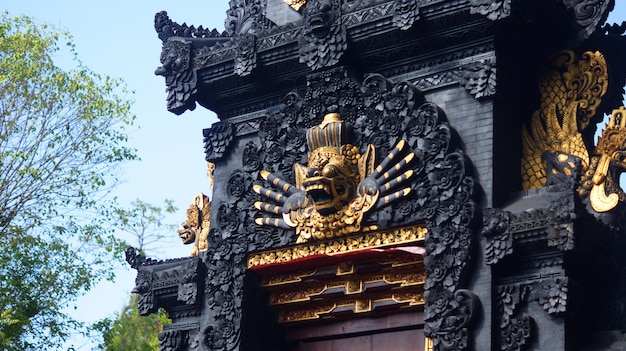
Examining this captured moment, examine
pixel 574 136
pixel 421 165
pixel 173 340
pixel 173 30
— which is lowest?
pixel 173 340

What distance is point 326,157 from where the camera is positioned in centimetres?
1599

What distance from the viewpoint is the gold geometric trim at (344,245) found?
1540 cm

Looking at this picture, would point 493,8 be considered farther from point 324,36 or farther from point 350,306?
point 350,306

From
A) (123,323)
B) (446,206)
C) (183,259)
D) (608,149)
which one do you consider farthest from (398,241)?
(123,323)

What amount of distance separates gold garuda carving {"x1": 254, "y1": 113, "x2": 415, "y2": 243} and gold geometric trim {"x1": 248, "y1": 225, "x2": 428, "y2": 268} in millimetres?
128

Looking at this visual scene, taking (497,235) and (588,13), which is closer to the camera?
(497,235)

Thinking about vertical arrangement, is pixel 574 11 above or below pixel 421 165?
above

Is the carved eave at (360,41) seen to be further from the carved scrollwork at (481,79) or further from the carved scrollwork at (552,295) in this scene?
the carved scrollwork at (552,295)

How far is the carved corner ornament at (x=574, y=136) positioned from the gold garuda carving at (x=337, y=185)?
1.69m

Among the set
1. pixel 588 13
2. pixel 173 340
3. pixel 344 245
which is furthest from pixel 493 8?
pixel 173 340

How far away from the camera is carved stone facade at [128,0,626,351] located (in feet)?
47.0

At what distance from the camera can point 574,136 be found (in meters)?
15.4

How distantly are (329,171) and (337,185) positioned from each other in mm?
251

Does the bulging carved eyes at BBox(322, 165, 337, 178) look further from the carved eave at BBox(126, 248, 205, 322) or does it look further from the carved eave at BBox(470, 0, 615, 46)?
the carved eave at BBox(126, 248, 205, 322)
